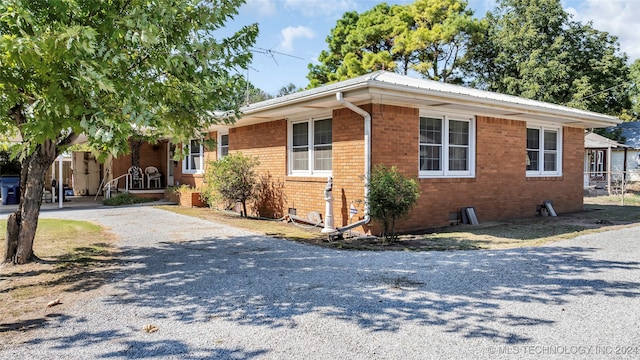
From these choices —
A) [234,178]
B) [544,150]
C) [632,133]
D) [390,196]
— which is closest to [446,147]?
[390,196]

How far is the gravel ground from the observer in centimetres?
360

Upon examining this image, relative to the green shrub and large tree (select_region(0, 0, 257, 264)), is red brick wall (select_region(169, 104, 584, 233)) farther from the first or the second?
the green shrub

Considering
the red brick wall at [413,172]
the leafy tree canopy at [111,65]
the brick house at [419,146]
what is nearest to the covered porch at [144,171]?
the red brick wall at [413,172]

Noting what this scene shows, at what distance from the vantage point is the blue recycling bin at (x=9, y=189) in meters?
15.7

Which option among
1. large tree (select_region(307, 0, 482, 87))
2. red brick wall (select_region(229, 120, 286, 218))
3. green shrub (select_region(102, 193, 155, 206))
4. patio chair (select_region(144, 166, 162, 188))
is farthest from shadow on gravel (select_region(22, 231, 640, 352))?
large tree (select_region(307, 0, 482, 87))

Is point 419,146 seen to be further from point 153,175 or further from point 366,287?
point 153,175

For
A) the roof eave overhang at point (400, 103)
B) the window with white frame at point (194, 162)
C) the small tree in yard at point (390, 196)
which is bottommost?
the small tree in yard at point (390, 196)

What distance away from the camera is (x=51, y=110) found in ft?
15.1

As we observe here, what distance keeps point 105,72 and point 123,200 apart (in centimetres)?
1232

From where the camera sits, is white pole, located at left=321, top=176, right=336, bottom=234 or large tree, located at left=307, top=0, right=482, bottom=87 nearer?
white pole, located at left=321, top=176, right=336, bottom=234

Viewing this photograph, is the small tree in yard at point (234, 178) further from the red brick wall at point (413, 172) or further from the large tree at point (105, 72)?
the large tree at point (105, 72)

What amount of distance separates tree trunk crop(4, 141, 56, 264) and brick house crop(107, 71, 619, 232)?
4806mm

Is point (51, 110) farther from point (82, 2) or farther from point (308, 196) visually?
point (308, 196)

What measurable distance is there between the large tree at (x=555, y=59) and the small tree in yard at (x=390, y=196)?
22.0 metres
